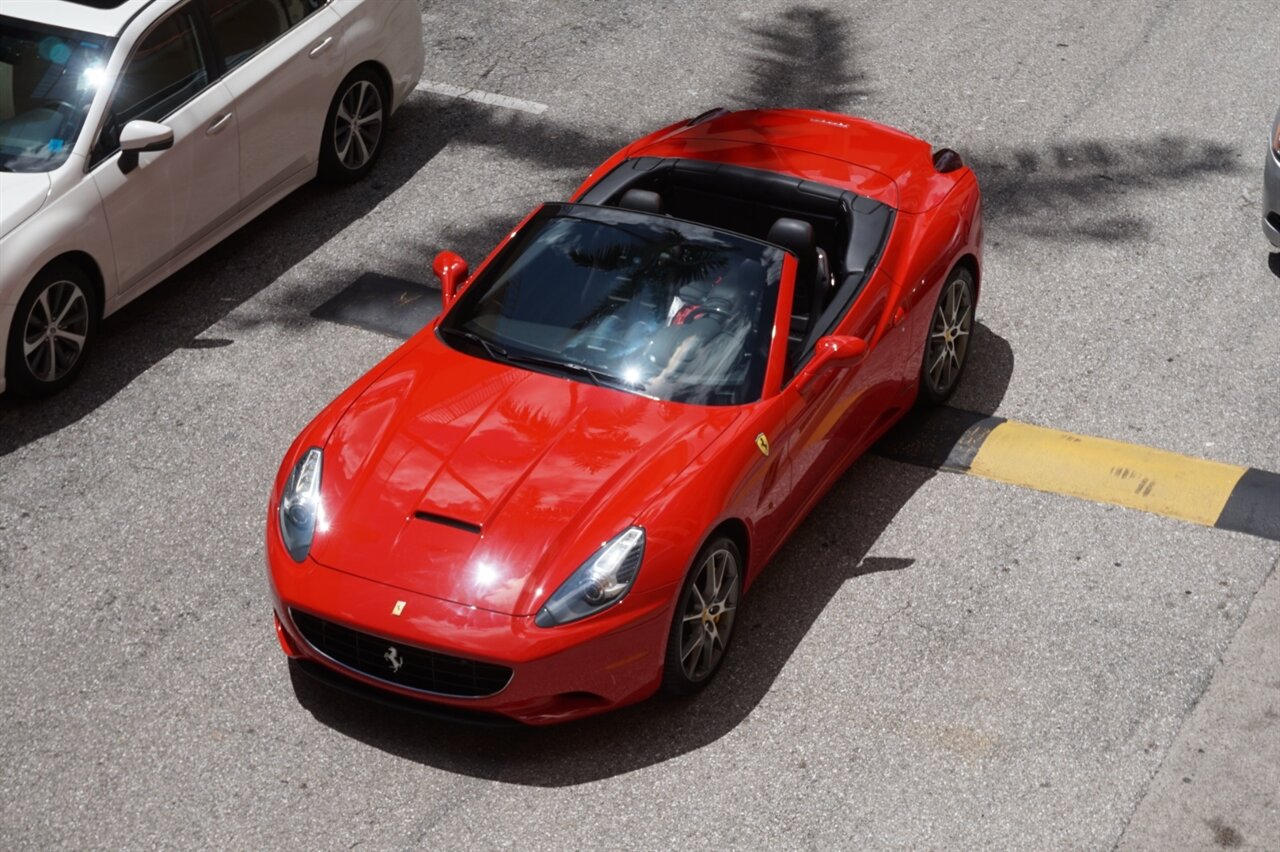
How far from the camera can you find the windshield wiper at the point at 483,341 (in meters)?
6.66

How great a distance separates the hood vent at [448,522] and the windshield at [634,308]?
92 centimetres

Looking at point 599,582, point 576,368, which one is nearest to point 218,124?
point 576,368

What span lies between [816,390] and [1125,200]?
4.07 m

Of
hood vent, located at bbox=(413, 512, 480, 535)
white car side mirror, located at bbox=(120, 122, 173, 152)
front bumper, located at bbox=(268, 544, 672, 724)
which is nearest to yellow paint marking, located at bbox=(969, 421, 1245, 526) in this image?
front bumper, located at bbox=(268, 544, 672, 724)

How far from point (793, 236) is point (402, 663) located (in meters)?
2.63

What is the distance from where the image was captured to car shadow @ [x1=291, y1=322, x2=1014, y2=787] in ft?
19.6

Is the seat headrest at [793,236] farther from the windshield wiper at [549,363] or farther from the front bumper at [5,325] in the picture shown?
the front bumper at [5,325]

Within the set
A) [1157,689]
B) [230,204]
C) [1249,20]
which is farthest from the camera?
[1249,20]

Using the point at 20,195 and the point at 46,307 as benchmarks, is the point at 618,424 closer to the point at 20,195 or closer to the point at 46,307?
the point at 46,307

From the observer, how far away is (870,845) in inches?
220

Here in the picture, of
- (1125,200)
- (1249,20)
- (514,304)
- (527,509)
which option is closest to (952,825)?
(527,509)

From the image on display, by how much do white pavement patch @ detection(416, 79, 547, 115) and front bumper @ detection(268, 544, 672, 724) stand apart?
18.6 ft

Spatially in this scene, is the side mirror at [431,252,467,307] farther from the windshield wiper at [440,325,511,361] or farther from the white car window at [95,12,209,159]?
the white car window at [95,12,209,159]

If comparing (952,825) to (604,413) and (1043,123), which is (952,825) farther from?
(1043,123)
